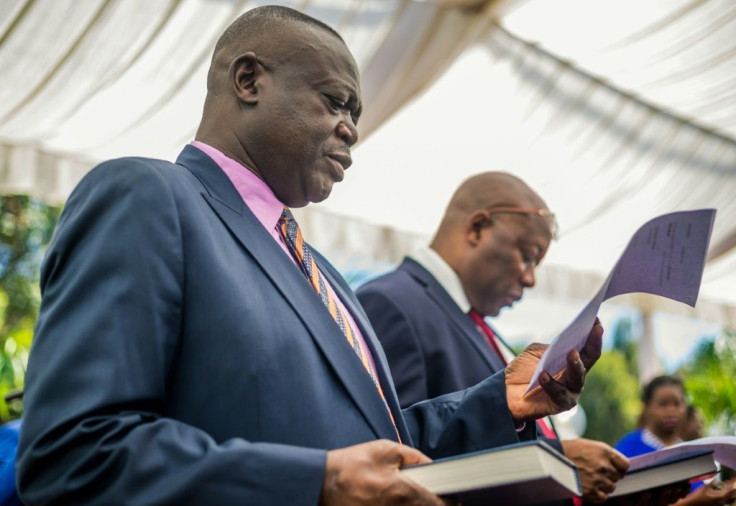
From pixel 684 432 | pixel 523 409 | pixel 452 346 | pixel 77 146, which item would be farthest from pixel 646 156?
pixel 523 409

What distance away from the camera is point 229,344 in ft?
4.25

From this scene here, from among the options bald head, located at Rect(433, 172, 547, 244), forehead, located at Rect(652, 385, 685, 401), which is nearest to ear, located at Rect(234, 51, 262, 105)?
bald head, located at Rect(433, 172, 547, 244)

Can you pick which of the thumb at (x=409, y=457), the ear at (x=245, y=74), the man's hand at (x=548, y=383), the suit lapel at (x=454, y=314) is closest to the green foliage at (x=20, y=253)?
the suit lapel at (x=454, y=314)

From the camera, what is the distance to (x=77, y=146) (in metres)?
4.64

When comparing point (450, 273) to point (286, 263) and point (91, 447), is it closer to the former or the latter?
point (286, 263)

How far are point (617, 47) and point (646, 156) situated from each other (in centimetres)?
166

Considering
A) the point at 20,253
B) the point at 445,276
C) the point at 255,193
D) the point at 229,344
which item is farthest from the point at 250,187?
the point at 20,253

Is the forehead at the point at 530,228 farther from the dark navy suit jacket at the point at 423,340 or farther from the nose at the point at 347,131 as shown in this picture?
the nose at the point at 347,131

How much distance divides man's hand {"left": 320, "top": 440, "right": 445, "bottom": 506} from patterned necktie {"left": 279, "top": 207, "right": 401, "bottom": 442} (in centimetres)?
35

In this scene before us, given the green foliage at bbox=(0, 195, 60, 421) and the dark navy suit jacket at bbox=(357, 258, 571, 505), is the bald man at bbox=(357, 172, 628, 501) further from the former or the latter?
the green foliage at bbox=(0, 195, 60, 421)

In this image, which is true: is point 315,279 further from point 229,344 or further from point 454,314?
point 454,314

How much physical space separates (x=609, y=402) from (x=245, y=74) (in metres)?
22.6

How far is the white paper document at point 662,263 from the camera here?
1519mm

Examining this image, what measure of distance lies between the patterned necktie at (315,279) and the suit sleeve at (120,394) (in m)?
0.32
